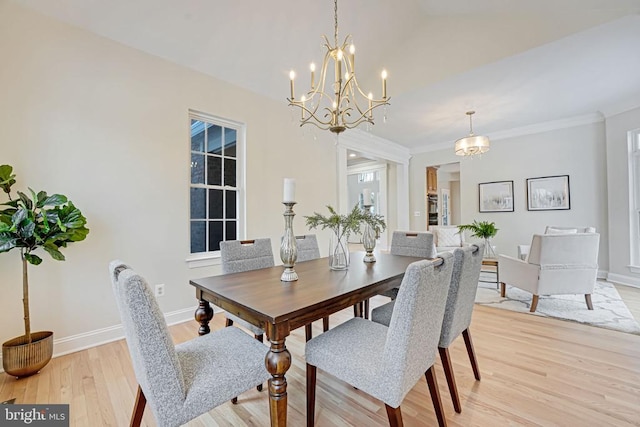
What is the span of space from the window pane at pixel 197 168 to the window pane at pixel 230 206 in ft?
1.19

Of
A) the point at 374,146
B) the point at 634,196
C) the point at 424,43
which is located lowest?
the point at 634,196

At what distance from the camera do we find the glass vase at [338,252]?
1.98 meters

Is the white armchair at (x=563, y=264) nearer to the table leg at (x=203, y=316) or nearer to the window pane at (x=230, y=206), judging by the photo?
the table leg at (x=203, y=316)

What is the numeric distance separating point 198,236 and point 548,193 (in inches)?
238


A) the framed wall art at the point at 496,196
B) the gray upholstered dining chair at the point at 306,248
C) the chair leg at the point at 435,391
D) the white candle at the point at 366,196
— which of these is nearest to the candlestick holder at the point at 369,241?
the gray upholstered dining chair at the point at 306,248

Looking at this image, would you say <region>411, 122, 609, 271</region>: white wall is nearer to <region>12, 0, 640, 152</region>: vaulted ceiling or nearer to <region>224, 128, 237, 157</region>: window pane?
<region>12, 0, 640, 152</region>: vaulted ceiling

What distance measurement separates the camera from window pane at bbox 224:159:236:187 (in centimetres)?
344

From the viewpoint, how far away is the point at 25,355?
74.4 inches

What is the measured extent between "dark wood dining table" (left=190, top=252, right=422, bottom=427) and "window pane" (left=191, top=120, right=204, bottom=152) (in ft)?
6.63

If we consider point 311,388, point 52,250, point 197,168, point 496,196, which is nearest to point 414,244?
point 311,388

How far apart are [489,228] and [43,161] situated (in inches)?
214

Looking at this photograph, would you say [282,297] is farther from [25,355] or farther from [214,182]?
[214,182]

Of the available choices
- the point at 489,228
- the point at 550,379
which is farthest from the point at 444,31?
the point at 550,379

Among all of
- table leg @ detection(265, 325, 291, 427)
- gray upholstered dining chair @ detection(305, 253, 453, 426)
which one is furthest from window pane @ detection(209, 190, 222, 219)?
table leg @ detection(265, 325, 291, 427)
